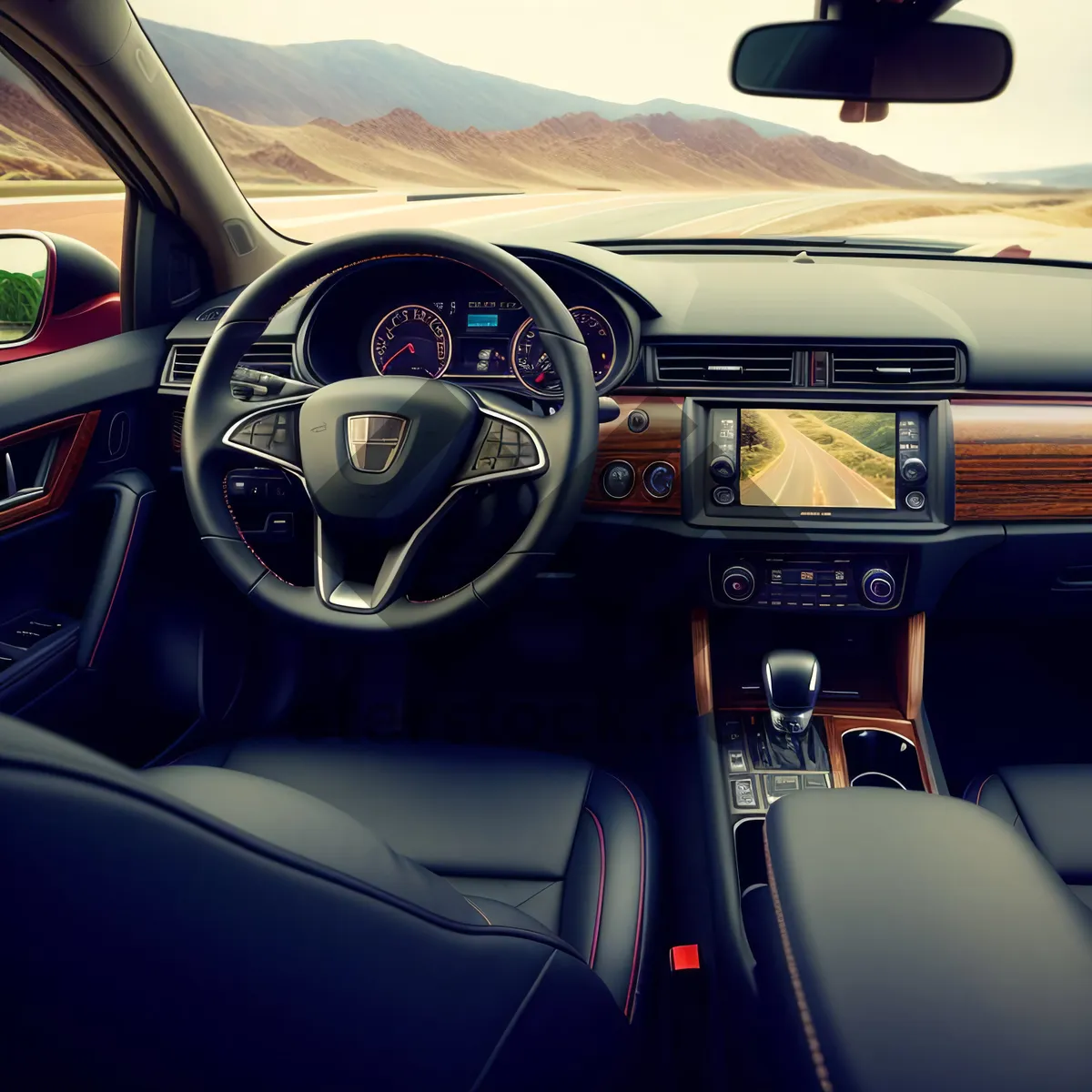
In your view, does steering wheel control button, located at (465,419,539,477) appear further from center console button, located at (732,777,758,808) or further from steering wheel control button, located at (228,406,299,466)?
center console button, located at (732,777,758,808)

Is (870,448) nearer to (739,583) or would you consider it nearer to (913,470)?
(913,470)

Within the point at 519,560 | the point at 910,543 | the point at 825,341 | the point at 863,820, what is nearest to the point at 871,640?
the point at 910,543

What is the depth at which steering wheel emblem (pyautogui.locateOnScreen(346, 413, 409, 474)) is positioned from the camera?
1.72 metres

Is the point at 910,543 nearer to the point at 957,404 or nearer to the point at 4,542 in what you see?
the point at 957,404

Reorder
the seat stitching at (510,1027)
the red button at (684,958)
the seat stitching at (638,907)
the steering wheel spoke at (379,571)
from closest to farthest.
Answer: the seat stitching at (510,1027)
the seat stitching at (638,907)
the steering wheel spoke at (379,571)
the red button at (684,958)

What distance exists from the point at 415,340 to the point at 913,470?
1252 millimetres

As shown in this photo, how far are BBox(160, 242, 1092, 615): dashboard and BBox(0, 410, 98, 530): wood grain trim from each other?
0.42 meters

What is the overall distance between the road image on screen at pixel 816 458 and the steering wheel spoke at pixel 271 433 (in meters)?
1.03

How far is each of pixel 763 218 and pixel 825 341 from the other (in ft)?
2.88

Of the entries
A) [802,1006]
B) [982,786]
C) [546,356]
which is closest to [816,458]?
[546,356]

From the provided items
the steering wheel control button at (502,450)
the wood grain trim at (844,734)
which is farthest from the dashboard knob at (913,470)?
the steering wheel control button at (502,450)

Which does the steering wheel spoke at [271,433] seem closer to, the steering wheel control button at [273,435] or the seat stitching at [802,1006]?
the steering wheel control button at [273,435]

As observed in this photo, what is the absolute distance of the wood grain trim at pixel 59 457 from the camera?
198cm

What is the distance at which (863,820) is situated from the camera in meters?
0.98
